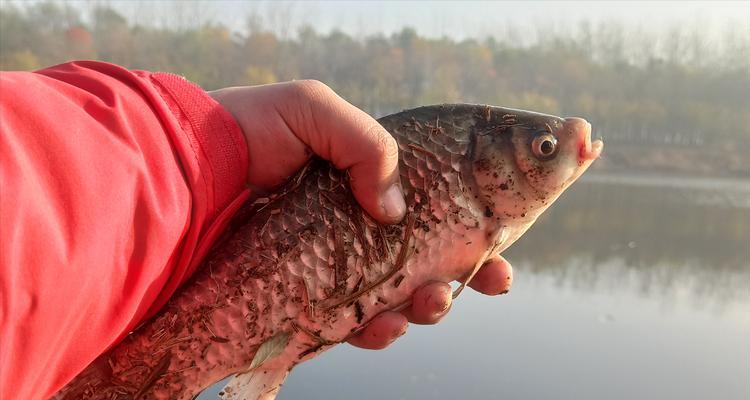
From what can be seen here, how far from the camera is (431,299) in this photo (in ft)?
6.66

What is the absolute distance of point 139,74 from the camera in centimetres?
159

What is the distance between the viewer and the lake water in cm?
525

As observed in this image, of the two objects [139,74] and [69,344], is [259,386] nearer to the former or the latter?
[69,344]

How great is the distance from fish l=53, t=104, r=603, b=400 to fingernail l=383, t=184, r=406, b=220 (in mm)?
40

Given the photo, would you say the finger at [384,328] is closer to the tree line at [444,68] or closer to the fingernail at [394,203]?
the fingernail at [394,203]

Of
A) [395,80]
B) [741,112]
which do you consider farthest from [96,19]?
[741,112]

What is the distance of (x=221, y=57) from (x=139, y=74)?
38055mm

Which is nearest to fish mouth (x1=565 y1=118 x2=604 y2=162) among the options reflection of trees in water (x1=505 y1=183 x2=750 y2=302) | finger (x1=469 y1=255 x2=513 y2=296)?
finger (x1=469 y1=255 x2=513 y2=296)

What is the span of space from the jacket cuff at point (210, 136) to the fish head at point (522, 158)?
841mm

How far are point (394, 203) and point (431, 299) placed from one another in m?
0.38

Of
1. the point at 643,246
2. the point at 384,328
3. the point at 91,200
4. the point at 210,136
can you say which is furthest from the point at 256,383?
the point at 643,246

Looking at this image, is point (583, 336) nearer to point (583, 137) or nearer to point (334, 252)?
point (583, 137)

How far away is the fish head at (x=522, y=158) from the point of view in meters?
2.08

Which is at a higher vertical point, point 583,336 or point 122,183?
point 122,183
